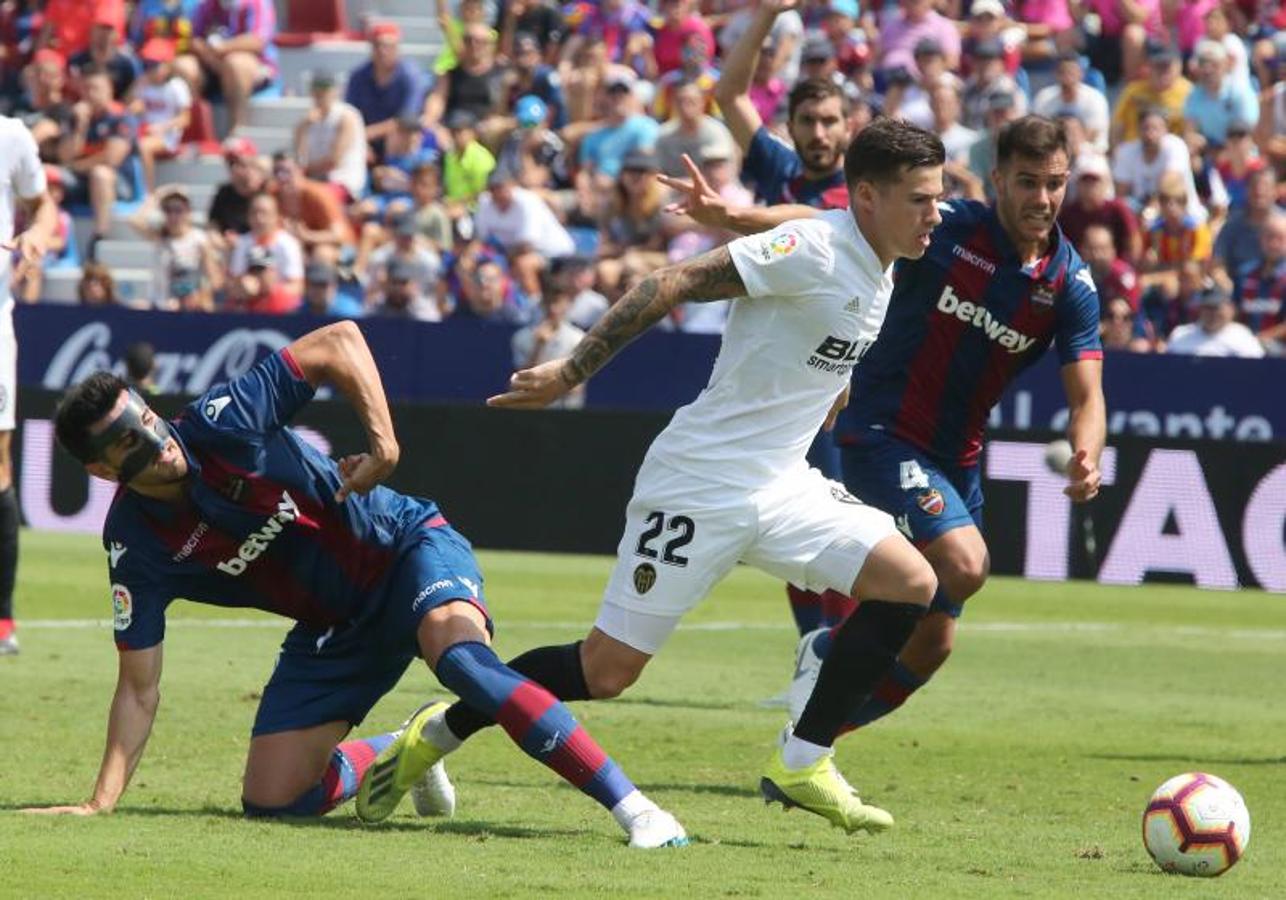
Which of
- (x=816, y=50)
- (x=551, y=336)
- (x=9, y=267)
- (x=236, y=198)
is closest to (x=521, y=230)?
(x=551, y=336)

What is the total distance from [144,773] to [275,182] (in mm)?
14648

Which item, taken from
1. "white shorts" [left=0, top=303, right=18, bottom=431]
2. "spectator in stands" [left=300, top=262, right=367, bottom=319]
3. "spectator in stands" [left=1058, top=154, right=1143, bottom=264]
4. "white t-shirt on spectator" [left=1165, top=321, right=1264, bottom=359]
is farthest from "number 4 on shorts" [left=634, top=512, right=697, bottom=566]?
"spectator in stands" [left=300, top=262, right=367, bottom=319]

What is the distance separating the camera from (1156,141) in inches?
788

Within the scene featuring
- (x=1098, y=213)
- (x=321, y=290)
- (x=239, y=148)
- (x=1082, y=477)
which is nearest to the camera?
(x=1082, y=477)

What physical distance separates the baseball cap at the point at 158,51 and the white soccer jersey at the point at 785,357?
63.0ft

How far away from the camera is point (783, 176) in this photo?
10648mm

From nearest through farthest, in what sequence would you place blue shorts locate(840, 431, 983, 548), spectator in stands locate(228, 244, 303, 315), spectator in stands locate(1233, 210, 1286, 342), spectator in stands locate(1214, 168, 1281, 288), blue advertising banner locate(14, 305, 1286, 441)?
1. blue shorts locate(840, 431, 983, 548)
2. blue advertising banner locate(14, 305, 1286, 441)
3. spectator in stands locate(1233, 210, 1286, 342)
4. spectator in stands locate(1214, 168, 1281, 288)
5. spectator in stands locate(228, 244, 303, 315)

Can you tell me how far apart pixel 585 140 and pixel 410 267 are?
2538mm

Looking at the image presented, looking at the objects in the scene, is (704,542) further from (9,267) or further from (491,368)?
(491,368)

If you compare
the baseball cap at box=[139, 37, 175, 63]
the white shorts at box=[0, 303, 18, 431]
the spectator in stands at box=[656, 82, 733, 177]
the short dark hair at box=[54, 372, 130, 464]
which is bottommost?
the baseball cap at box=[139, 37, 175, 63]

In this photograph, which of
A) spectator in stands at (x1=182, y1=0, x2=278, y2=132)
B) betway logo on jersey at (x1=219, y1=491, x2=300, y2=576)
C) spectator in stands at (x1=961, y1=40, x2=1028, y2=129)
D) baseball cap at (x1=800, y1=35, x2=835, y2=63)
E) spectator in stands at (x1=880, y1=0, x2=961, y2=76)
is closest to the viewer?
betway logo on jersey at (x1=219, y1=491, x2=300, y2=576)

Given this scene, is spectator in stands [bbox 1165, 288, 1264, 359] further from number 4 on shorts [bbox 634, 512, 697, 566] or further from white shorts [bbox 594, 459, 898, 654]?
number 4 on shorts [bbox 634, 512, 697, 566]

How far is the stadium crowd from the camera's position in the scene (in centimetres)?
1948

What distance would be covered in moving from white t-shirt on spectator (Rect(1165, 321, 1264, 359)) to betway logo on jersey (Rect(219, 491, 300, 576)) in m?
12.1
